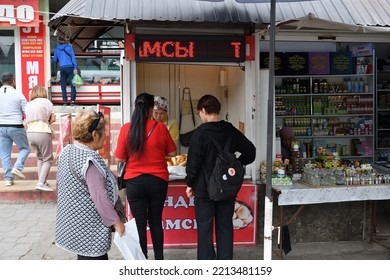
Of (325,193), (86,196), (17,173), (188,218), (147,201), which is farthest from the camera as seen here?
(17,173)

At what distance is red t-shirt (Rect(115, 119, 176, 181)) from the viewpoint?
450 centimetres

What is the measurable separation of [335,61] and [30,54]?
26.7 feet

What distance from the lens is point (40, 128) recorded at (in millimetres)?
7441

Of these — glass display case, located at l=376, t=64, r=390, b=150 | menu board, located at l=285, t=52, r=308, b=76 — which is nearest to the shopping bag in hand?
menu board, located at l=285, t=52, r=308, b=76

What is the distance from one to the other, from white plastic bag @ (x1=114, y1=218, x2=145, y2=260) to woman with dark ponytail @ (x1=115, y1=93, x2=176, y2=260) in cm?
89

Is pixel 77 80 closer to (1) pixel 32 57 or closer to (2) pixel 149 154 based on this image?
(1) pixel 32 57

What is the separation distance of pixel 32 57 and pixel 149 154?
9.09 meters

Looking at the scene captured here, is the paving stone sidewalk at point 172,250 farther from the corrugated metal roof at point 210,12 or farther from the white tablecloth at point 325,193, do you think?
the corrugated metal roof at point 210,12

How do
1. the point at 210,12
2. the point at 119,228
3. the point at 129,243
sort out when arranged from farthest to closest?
the point at 210,12 → the point at 129,243 → the point at 119,228

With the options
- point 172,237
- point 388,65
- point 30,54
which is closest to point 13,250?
point 172,237

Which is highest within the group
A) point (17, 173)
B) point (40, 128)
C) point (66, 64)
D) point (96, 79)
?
point (66, 64)

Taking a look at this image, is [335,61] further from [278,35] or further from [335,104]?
[278,35]

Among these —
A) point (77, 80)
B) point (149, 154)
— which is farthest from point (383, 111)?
point (77, 80)

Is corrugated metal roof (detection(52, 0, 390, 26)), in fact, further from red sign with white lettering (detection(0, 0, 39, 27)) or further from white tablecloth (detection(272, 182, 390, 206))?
red sign with white lettering (detection(0, 0, 39, 27))
